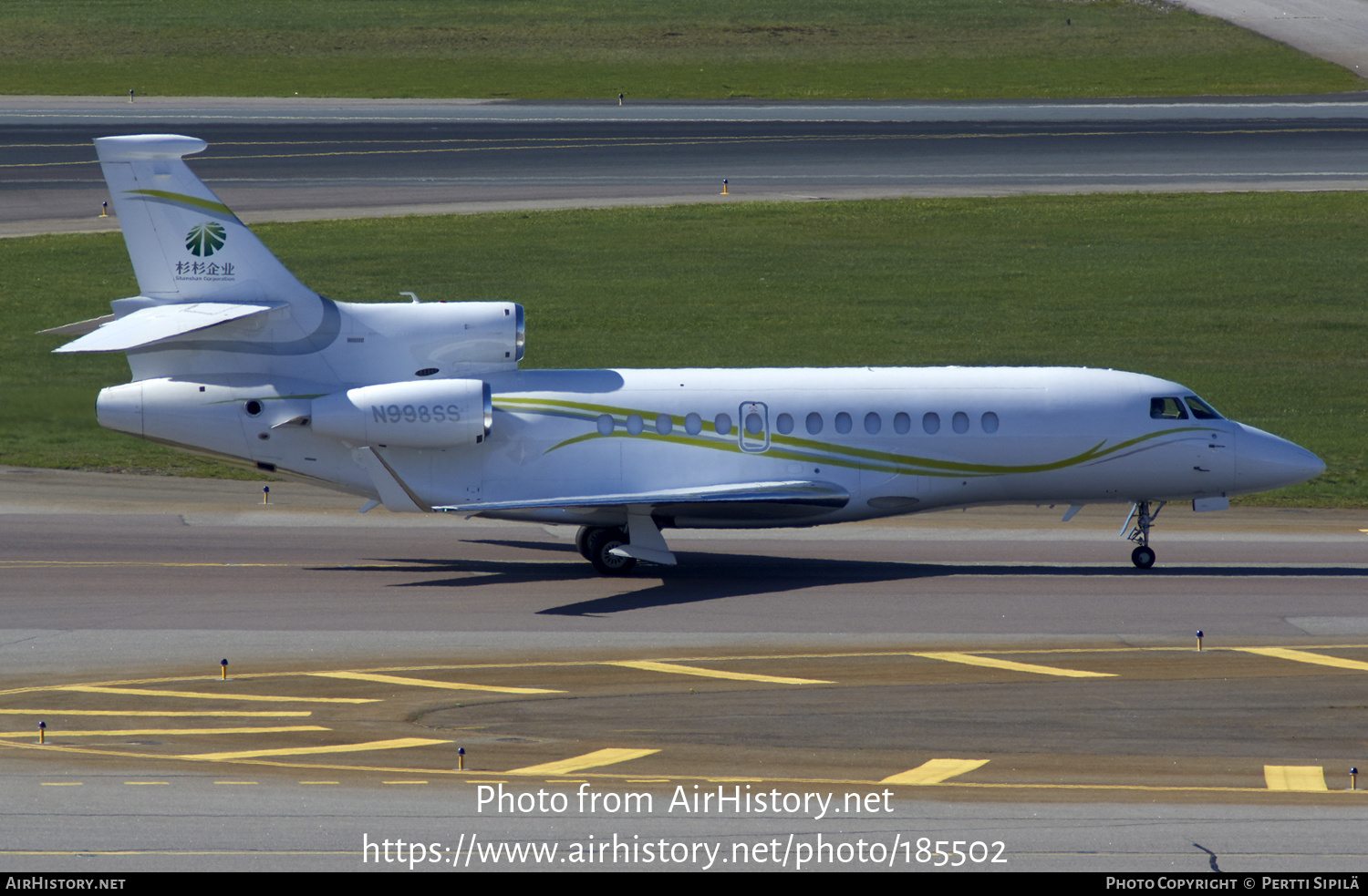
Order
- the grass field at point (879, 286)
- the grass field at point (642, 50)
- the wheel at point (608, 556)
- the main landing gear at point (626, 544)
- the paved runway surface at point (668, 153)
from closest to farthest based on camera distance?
the main landing gear at point (626, 544), the wheel at point (608, 556), the grass field at point (879, 286), the paved runway surface at point (668, 153), the grass field at point (642, 50)

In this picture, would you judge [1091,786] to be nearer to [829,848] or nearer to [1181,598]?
[829,848]

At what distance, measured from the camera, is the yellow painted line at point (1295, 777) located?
17.0 m

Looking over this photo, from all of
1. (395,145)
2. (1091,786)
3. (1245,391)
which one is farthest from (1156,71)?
(1091,786)

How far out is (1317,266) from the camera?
54.1 metres

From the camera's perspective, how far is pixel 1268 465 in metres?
28.7

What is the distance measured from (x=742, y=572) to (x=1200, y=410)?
876 cm

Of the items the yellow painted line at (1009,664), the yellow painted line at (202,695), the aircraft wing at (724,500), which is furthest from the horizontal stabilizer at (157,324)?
the yellow painted line at (1009,664)

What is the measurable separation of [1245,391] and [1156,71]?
153 ft

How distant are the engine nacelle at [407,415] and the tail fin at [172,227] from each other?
2502mm

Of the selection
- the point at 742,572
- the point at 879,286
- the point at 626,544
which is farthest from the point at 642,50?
the point at 626,544

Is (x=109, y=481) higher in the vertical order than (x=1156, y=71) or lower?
lower

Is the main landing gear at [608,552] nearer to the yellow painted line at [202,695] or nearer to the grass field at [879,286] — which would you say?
the yellow painted line at [202,695]

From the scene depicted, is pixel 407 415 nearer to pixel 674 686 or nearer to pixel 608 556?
pixel 608 556

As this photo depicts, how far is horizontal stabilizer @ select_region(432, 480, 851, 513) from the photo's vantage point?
88.7ft
